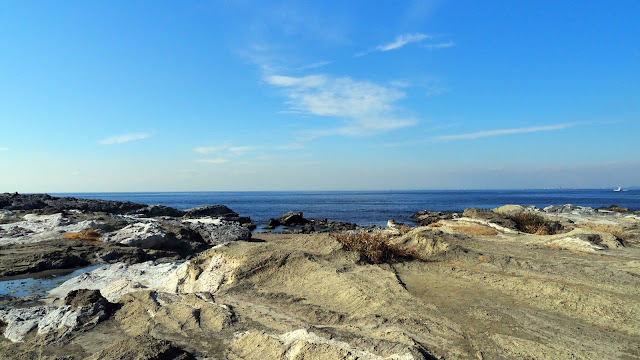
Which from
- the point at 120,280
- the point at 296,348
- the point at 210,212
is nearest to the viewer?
the point at 296,348

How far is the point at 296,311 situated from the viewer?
582 cm

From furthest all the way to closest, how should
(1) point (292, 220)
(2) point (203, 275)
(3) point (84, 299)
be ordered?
(1) point (292, 220), (2) point (203, 275), (3) point (84, 299)

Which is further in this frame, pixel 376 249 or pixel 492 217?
pixel 492 217

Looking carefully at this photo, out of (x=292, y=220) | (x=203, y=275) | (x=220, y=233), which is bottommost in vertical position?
(x=292, y=220)

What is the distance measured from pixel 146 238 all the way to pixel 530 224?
17.6 meters

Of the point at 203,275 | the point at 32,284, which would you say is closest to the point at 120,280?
the point at 203,275

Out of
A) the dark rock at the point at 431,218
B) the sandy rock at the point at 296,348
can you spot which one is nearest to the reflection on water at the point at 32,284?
the sandy rock at the point at 296,348

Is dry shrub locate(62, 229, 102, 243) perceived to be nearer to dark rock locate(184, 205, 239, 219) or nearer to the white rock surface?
the white rock surface

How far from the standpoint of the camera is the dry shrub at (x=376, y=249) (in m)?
8.89

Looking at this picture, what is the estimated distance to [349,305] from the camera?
19.5 ft

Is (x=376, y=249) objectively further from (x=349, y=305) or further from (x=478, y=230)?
(x=478, y=230)

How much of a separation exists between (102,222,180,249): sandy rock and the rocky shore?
3.61m

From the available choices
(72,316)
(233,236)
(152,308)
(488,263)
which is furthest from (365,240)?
(233,236)

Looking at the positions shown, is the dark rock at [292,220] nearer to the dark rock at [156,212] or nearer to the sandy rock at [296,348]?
the dark rock at [156,212]
